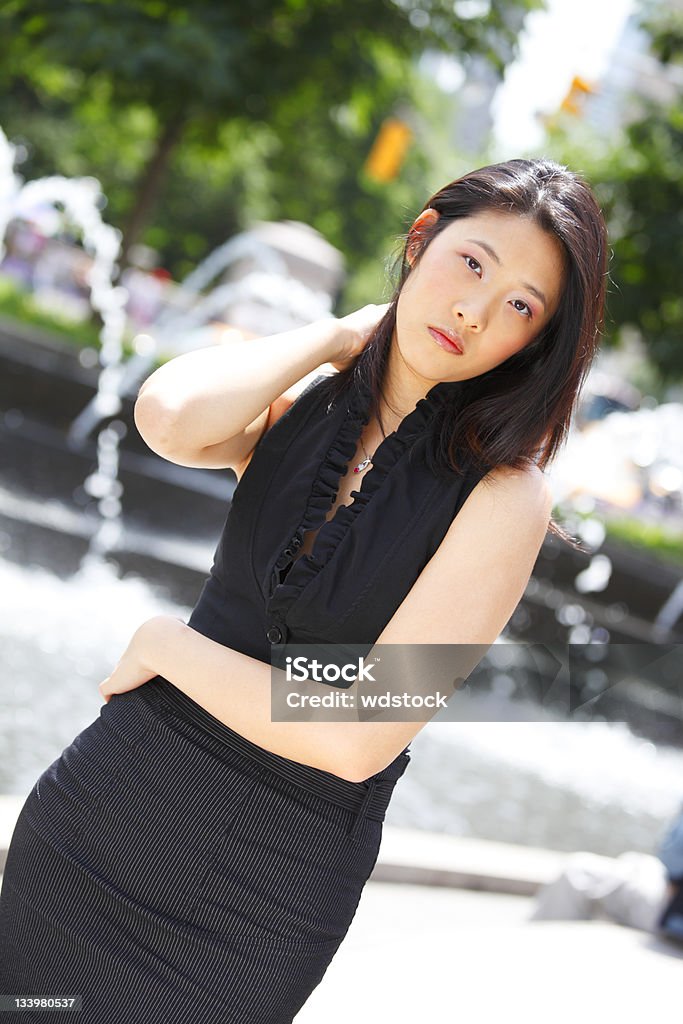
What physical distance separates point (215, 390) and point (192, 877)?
2.18ft

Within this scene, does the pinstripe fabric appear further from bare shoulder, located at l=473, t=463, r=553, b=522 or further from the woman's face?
the woman's face

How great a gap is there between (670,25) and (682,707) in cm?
647

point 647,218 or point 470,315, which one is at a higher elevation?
point 647,218

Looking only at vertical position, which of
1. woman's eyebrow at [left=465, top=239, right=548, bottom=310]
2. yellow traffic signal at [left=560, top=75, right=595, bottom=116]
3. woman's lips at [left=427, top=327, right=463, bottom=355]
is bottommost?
woman's lips at [left=427, top=327, right=463, bottom=355]

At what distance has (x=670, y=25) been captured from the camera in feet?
36.4

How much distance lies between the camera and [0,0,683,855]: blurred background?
19.1 feet

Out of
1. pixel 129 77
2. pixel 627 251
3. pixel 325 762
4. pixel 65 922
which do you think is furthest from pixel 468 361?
pixel 627 251

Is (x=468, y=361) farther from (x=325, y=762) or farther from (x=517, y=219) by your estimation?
(x=325, y=762)

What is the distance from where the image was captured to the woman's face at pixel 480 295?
163 cm

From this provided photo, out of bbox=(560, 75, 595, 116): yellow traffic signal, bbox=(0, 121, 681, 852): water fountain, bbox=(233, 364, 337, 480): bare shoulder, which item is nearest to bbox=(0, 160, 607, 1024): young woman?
bbox=(233, 364, 337, 480): bare shoulder

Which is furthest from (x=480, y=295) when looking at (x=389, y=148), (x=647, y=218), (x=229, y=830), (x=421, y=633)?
(x=389, y=148)

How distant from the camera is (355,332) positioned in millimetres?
1837

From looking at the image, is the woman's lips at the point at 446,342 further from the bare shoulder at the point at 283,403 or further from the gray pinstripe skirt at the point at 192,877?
the gray pinstripe skirt at the point at 192,877

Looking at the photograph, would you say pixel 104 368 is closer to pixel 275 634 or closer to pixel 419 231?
pixel 419 231
